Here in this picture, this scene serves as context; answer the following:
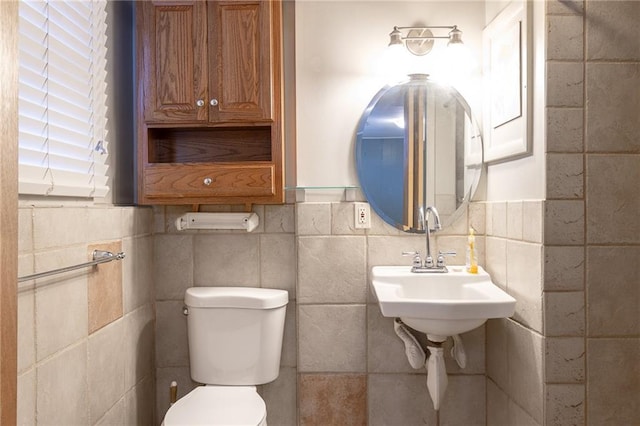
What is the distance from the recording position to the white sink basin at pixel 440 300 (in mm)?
1714

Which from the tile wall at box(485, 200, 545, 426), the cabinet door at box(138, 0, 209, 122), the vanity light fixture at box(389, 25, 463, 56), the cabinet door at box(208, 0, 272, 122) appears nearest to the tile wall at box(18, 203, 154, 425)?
the cabinet door at box(138, 0, 209, 122)

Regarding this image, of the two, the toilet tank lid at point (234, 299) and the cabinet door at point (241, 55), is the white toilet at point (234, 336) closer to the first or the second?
the toilet tank lid at point (234, 299)

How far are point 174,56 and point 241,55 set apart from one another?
0.91ft

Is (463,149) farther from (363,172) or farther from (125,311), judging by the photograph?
(125,311)

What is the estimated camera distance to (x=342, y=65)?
2.27 metres

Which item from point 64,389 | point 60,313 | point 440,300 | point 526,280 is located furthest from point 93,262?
point 526,280

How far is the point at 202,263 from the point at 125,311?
42 centimetres

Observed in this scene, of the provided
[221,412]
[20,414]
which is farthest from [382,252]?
[20,414]

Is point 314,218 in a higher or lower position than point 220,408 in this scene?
higher

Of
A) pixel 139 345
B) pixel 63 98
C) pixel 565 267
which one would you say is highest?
pixel 63 98

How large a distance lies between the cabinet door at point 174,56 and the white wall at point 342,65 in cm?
43

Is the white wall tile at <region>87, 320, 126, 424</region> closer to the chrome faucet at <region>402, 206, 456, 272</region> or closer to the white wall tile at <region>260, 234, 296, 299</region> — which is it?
the white wall tile at <region>260, 234, 296, 299</region>

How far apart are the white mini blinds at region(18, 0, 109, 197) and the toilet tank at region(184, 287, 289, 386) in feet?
2.07

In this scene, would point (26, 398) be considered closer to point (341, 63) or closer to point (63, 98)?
point (63, 98)
